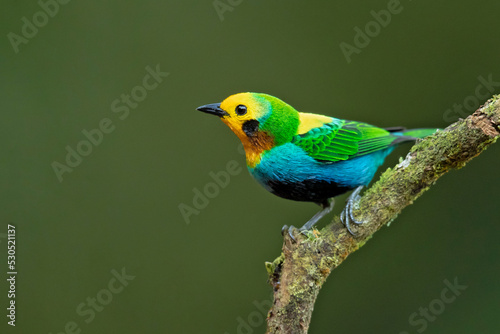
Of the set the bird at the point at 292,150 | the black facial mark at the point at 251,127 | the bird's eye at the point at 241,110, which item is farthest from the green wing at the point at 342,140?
the bird's eye at the point at 241,110

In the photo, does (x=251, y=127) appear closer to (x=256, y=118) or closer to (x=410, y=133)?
(x=256, y=118)

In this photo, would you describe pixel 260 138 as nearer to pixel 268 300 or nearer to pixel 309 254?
pixel 309 254

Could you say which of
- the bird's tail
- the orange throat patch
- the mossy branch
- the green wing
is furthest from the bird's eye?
the bird's tail

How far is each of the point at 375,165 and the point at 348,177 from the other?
0.44 meters

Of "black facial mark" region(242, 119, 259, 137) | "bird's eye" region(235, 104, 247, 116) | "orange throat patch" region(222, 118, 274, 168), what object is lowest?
"orange throat patch" region(222, 118, 274, 168)

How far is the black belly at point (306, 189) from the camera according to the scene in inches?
151

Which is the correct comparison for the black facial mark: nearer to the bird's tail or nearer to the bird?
the bird

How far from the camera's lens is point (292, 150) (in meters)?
3.87

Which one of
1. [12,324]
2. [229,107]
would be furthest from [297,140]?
[12,324]

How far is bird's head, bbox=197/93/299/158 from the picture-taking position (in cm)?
380

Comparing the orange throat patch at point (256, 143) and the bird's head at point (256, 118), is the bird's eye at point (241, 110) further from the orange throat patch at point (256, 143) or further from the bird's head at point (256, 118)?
the orange throat patch at point (256, 143)

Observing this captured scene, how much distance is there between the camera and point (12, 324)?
5.37 metres

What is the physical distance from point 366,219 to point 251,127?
1.10 meters

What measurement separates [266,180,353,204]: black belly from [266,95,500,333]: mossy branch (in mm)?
480
